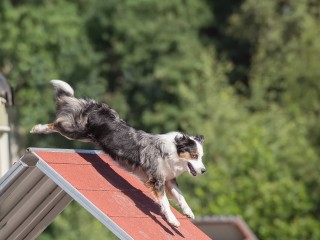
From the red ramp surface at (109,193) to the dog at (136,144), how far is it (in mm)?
171

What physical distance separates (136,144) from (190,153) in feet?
1.59

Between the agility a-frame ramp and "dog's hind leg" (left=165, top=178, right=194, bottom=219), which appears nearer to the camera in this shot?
the agility a-frame ramp

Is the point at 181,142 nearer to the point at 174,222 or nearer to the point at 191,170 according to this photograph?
the point at 191,170

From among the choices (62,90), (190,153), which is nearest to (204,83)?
(62,90)

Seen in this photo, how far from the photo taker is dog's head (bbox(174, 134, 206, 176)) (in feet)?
38.6

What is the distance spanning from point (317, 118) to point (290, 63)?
3063 mm

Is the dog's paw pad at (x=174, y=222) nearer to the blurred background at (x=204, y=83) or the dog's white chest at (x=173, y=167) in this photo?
the dog's white chest at (x=173, y=167)

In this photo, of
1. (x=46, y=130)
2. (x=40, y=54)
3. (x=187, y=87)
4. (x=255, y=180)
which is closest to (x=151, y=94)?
(x=187, y=87)

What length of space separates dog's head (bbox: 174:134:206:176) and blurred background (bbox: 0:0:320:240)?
1650 centimetres

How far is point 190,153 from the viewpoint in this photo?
11.8 meters

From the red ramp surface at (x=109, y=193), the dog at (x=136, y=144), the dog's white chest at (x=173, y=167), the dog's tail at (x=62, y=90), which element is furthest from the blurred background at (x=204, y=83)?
the dog's white chest at (x=173, y=167)

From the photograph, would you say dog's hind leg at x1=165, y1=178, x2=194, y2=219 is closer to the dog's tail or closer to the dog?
the dog

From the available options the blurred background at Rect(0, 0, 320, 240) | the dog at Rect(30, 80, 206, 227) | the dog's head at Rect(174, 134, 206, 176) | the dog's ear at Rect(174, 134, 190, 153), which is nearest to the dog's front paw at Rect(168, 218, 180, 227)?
the dog at Rect(30, 80, 206, 227)

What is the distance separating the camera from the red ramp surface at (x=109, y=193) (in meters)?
11.0
